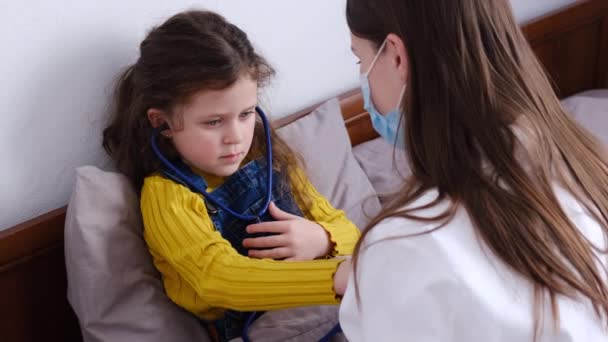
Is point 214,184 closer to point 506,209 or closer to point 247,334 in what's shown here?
point 247,334

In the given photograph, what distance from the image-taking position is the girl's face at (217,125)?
135 cm

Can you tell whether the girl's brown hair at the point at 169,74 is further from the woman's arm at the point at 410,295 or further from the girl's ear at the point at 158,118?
the woman's arm at the point at 410,295

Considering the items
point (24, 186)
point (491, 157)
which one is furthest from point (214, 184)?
point (491, 157)

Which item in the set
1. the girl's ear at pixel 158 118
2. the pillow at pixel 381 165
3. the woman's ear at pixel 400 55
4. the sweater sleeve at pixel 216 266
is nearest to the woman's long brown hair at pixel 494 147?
the woman's ear at pixel 400 55

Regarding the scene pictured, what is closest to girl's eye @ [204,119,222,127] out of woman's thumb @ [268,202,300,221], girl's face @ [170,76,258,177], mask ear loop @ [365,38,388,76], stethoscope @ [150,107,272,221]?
girl's face @ [170,76,258,177]

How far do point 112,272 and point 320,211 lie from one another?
450 mm

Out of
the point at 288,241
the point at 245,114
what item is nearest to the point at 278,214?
the point at 288,241

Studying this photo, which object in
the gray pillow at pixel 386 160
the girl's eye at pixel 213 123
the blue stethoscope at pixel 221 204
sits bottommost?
the gray pillow at pixel 386 160

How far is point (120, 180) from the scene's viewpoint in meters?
1.46

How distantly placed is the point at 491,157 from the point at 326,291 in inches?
15.4

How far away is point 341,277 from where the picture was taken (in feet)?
4.00

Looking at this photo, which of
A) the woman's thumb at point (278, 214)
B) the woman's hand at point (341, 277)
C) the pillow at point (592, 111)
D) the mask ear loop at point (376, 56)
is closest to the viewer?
the mask ear loop at point (376, 56)

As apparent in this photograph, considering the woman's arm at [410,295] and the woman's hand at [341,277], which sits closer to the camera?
the woman's arm at [410,295]

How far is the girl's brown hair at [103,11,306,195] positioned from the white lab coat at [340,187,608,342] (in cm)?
50
